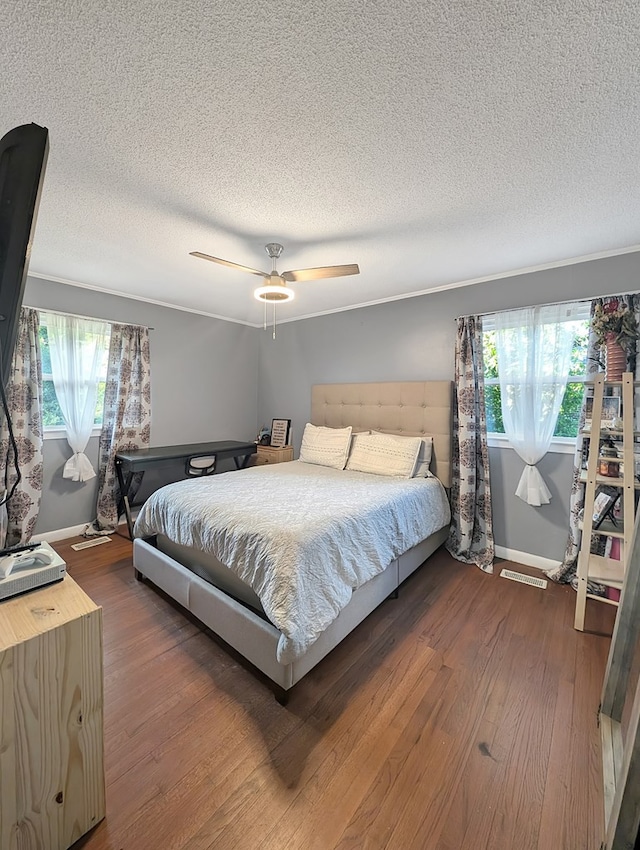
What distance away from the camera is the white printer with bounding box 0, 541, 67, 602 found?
41.0 inches

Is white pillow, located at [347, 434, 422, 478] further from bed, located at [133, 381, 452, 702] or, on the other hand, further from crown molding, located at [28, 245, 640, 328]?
crown molding, located at [28, 245, 640, 328]

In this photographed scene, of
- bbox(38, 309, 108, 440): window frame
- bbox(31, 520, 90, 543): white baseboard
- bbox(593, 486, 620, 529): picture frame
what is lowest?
bbox(31, 520, 90, 543): white baseboard

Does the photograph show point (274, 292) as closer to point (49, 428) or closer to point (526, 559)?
point (49, 428)

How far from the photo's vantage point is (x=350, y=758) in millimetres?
1330

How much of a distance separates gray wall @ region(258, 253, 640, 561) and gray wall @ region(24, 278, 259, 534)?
13.9 inches

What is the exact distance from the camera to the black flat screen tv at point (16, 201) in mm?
875

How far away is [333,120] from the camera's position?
52.4 inches

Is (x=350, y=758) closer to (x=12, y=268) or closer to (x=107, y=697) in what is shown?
(x=107, y=697)

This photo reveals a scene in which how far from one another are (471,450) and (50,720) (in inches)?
117

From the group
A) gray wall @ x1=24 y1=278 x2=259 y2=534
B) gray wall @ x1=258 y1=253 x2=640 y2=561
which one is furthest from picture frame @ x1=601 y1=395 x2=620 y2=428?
gray wall @ x1=24 y1=278 x2=259 y2=534

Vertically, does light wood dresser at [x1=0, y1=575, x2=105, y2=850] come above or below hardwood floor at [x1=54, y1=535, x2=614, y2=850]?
above

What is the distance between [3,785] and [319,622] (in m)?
1.08

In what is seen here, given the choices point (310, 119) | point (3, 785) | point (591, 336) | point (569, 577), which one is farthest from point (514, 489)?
point (3, 785)

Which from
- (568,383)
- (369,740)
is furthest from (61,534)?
(568,383)
